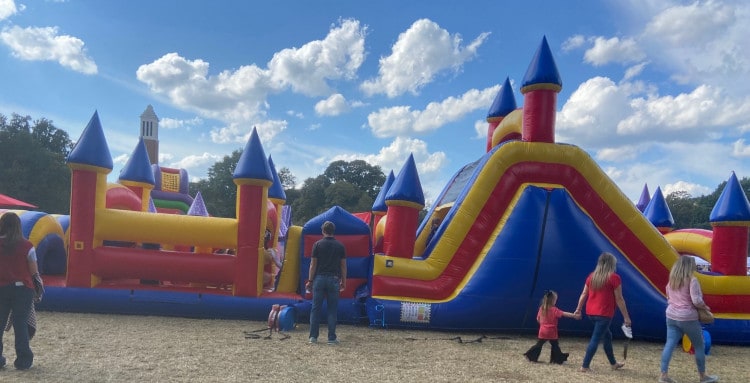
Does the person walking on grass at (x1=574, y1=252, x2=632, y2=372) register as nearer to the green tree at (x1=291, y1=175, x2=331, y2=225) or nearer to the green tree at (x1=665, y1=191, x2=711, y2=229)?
the green tree at (x1=291, y1=175, x2=331, y2=225)

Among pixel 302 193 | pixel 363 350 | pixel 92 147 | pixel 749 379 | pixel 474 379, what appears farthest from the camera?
pixel 302 193

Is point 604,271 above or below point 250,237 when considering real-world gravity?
below

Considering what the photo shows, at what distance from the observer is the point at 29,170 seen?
24609 millimetres

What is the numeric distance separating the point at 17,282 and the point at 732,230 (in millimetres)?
8139

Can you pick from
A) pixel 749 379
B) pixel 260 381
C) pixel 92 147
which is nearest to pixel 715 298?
pixel 749 379

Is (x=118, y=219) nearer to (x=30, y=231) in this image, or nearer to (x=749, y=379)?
(x=30, y=231)

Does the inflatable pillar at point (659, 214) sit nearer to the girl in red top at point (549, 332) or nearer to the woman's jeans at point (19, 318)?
the girl in red top at point (549, 332)

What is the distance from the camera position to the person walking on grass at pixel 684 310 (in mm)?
4168

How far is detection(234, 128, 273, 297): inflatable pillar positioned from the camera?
668 cm

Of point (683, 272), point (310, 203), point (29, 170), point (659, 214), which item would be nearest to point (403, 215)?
point (683, 272)

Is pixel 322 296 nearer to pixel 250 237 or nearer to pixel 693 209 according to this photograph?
pixel 250 237

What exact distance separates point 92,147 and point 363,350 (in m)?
4.65

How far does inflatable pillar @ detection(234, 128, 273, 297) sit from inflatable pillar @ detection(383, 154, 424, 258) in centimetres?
176

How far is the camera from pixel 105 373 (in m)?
3.87
